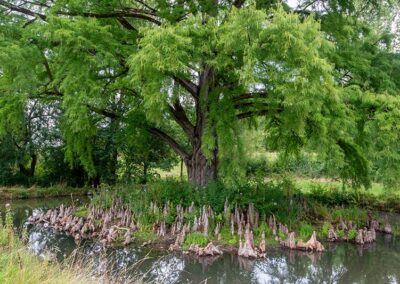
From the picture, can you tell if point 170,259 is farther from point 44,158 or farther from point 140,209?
point 44,158

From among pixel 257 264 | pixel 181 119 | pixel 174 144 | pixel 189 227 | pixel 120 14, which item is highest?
pixel 120 14

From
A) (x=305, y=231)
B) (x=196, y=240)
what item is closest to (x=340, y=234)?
(x=305, y=231)

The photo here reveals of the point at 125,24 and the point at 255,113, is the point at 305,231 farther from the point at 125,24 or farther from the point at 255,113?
the point at 125,24

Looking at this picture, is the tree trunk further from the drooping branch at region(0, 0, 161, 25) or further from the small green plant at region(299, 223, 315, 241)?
the drooping branch at region(0, 0, 161, 25)

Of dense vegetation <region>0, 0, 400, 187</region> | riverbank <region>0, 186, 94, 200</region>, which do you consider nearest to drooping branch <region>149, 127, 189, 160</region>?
dense vegetation <region>0, 0, 400, 187</region>

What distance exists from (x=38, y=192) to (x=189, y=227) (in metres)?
9.18

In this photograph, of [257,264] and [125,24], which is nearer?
[257,264]

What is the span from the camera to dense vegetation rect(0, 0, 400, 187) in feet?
22.1

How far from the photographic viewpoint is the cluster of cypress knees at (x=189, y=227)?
8266mm

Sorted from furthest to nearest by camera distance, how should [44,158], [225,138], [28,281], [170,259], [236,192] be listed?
[44,158], [236,192], [225,138], [170,259], [28,281]

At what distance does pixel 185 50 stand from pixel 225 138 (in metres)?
2.04

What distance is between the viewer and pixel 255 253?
793 cm

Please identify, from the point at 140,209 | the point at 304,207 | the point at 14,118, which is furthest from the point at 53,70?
the point at 304,207

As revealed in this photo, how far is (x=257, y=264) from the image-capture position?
25.0 ft
